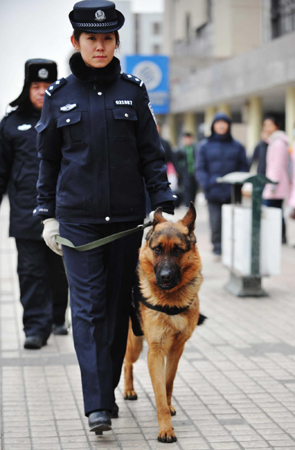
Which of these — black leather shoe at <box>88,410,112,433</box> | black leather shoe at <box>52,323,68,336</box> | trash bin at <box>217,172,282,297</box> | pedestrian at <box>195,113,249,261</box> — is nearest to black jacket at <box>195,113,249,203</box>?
pedestrian at <box>195,113,249,261</box>

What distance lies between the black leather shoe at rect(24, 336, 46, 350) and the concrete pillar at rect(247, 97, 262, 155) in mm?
27635

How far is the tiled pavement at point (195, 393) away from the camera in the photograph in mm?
4246

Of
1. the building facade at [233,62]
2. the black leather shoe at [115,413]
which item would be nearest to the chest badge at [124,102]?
the black leather shoe at [115,413]

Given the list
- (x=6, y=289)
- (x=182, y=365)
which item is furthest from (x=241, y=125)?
(x=182, y=365)

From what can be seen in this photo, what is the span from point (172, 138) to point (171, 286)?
49.4 m

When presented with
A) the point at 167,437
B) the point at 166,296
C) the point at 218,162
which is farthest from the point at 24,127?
the point at 218,162

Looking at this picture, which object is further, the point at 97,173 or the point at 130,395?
the point at 130,395

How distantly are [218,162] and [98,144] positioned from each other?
6.97 meters

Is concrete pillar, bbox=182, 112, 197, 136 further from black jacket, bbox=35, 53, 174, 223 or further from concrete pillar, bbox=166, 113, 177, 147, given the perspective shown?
black jacket, bbox=35, 53, 174, 223

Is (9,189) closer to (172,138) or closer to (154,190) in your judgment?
(154,190)

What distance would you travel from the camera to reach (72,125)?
4199 mm

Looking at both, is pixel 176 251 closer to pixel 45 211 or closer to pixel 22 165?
pixel 45 211

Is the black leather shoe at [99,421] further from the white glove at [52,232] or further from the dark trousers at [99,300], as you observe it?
the white glove at [52,232]

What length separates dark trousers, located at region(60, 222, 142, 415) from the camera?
4.16m
